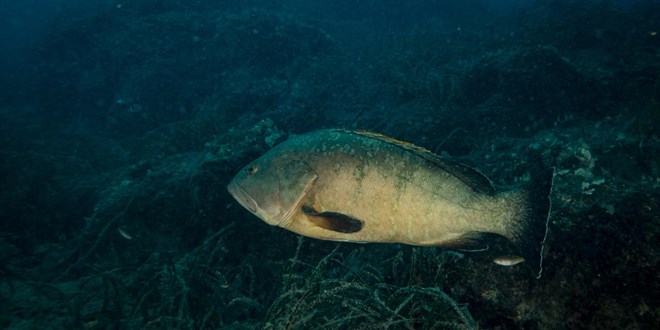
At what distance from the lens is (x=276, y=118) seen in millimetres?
9102

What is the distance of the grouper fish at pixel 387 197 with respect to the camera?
228 cm

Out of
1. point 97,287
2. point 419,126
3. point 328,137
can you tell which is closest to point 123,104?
point 97,287

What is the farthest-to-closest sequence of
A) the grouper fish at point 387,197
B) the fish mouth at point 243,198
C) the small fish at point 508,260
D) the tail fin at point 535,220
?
the fish mouth at point 243,198
the small fish at point 508,260
the grouper fish at point 387,197
the tail fin at point 535,220

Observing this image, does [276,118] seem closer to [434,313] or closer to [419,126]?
[419,126]

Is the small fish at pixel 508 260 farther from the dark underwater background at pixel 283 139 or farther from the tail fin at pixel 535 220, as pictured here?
the tail fin at pixel 535 220

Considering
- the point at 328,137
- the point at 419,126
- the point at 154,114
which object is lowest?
the point at 154,114

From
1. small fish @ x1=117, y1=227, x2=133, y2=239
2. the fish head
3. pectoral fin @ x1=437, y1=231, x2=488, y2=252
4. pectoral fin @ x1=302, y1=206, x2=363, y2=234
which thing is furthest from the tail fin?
small fish @ x1=117, y1=227, x2=133, y2=239

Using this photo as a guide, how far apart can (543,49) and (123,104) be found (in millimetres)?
15744

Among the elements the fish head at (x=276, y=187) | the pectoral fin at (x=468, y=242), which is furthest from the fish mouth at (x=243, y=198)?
the pectoral fin at (x=468, y=242)

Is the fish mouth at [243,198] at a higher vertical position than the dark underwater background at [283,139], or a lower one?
higher

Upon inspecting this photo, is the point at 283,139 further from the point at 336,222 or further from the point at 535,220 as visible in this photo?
the point at 535,220

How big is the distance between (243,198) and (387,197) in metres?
1.26

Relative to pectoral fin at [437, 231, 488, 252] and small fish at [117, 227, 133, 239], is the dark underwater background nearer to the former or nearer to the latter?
small fish at [117, 227, 133, 239]

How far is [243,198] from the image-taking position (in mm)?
2795
